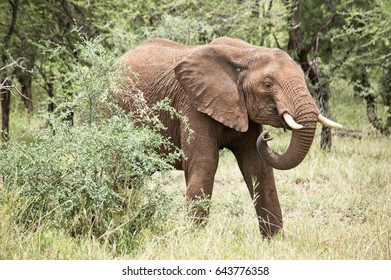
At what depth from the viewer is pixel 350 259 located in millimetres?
5852

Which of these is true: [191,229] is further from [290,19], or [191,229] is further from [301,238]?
[290,19]

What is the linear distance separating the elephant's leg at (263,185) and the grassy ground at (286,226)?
6.1 inches

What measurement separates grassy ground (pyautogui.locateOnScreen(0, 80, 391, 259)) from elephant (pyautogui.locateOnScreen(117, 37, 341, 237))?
0.94 feet

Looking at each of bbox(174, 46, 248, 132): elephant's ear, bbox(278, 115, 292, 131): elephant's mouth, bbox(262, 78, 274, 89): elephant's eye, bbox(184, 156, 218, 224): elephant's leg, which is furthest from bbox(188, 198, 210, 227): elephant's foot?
bbox(262, 78, 274, 89): elephant's eye

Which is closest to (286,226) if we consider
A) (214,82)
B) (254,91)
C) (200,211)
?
(200,211)

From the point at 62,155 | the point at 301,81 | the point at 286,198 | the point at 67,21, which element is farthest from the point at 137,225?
the point at 67,21

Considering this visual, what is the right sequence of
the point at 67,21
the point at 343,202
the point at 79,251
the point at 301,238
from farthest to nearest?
the point at 67,21
the point at 343,202
the point at 301,238
the point at 79,251

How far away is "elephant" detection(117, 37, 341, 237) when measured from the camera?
6.80 meters

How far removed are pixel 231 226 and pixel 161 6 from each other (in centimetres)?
869

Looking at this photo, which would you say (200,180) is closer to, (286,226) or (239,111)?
(239,111)

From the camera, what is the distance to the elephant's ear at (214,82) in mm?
7184

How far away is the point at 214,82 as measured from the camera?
7.33 m

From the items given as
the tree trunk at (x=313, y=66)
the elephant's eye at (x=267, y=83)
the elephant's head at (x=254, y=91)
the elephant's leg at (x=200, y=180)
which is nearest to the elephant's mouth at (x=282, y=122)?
the elephant's head at (x=254, y=91)

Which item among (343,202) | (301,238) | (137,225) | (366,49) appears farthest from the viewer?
(366,49)
